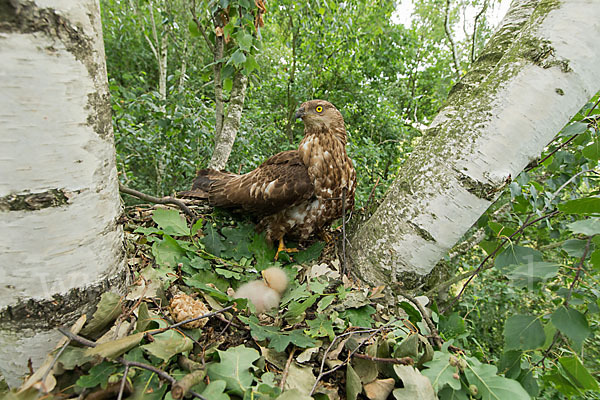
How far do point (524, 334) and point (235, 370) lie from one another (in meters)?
0.74

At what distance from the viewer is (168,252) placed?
4.27ft

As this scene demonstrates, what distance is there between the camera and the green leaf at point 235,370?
700 millimetres

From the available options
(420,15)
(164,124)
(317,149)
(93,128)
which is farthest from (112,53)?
(93,128)

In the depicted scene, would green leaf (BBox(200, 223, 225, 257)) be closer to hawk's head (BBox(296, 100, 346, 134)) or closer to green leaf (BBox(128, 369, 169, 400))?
green leaf (BBox(128, 369, 169, 400))

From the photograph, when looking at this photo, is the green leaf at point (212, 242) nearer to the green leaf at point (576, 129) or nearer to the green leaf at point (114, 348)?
the green leaf at point (114, 348)

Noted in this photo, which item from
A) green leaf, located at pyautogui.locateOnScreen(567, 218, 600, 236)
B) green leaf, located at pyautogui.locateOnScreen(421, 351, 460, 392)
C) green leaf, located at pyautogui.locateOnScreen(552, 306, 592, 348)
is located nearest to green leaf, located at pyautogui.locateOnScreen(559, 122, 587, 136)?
green leaf, located at pyautogui.locateOnScreen(567, 218, 600, 236)

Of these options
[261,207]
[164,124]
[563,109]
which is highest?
[563,109]

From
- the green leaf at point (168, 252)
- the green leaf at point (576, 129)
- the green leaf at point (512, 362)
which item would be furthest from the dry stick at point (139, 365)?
the green leaf at point (576, 129)

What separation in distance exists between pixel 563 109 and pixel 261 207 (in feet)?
4.85

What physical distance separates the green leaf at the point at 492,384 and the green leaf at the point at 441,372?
4 cm

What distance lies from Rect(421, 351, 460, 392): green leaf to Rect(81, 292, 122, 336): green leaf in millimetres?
849

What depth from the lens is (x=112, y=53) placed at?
9031 millimetres

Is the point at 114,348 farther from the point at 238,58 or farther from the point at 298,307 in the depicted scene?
the point at 238,58

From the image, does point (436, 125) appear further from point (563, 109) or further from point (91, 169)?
point (91, 169)
